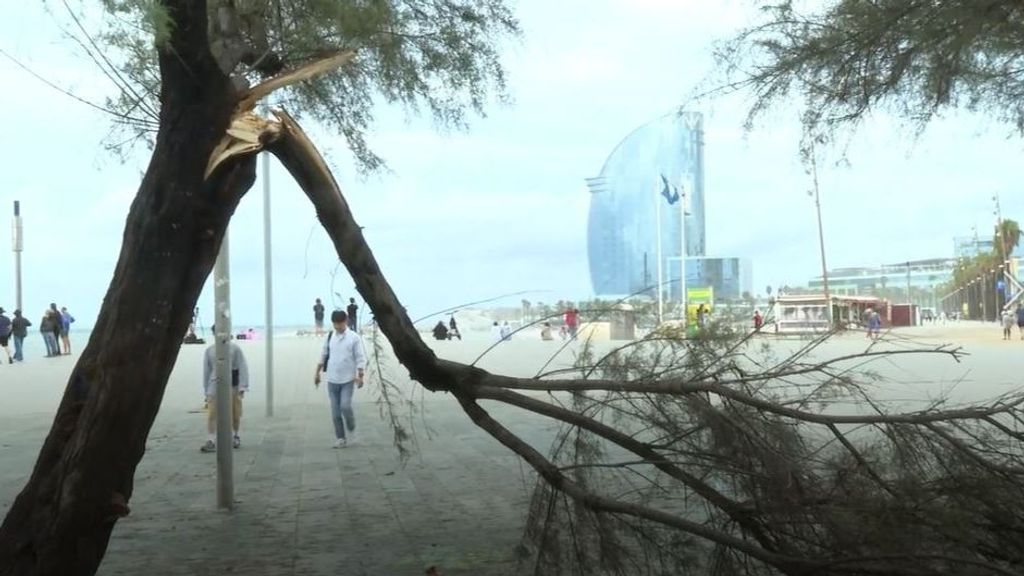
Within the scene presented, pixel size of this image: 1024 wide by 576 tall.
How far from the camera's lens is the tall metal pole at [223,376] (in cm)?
974

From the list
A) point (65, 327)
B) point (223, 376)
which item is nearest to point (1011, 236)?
point (65, 327)

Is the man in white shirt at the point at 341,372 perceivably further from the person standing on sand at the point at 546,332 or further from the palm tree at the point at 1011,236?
the palm tree at the point at 1011,236

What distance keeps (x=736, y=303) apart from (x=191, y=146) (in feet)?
10.4

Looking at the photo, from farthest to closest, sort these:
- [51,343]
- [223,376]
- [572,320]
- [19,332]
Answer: [51,343]
[19,332]
[223,376]
[572,320]

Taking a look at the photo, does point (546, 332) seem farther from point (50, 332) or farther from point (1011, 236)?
point (1011, 236)

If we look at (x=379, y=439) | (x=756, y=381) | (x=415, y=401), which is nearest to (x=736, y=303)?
(x=756, y=381)

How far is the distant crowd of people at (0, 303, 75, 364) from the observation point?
105 feet

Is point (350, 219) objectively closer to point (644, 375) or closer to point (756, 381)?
point (644, 375)

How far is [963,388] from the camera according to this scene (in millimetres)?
7113

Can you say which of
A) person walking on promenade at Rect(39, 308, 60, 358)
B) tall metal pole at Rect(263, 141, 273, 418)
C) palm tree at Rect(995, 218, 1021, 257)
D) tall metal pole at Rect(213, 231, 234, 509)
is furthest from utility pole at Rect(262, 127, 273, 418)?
palm tree at Rect(995, 218, 1021, 257)

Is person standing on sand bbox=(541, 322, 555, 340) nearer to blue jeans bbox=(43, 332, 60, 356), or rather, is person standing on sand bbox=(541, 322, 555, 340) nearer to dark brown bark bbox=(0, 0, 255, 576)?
dark brown bark bbox=(0, 0, 255, 576)

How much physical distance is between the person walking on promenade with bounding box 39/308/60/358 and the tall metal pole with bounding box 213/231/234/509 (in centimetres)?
2566

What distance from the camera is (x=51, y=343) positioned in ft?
113

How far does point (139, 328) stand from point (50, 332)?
30.8 m
